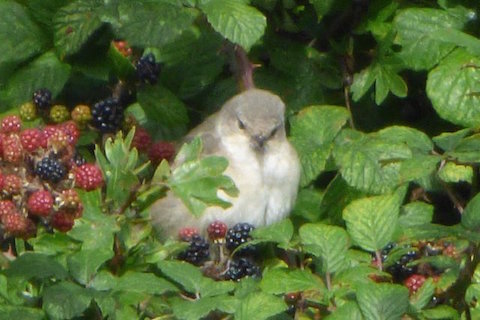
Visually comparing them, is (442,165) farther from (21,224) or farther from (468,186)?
(21,224)

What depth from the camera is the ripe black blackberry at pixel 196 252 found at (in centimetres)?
437

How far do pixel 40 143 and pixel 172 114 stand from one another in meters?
1.27

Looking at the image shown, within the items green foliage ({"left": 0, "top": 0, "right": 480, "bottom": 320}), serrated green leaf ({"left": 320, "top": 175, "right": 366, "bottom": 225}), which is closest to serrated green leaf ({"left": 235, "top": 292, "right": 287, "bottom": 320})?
green foliage ({"left": 0, "top": 0, "right": 480, "bottom": 320})

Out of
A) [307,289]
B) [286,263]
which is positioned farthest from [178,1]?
[307,289]

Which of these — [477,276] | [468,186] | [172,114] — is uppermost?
[477,276]

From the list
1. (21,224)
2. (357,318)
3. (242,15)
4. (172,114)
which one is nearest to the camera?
(357,318)

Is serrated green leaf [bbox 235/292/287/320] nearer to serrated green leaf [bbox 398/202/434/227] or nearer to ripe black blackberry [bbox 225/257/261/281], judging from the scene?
ripe black blackberry [bbox 225/257/261/281]

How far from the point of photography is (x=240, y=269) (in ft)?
14.3

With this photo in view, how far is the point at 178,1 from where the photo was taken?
4852mm

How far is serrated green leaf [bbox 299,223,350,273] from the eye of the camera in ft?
13.1

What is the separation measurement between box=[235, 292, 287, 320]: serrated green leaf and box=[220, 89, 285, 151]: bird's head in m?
1.62

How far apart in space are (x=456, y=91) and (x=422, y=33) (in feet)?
0.94

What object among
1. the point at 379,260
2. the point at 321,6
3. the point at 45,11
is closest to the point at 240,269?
the point at 379,260

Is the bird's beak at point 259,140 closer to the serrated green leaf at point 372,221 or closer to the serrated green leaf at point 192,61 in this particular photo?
the serrated green leaf at point 192,61
